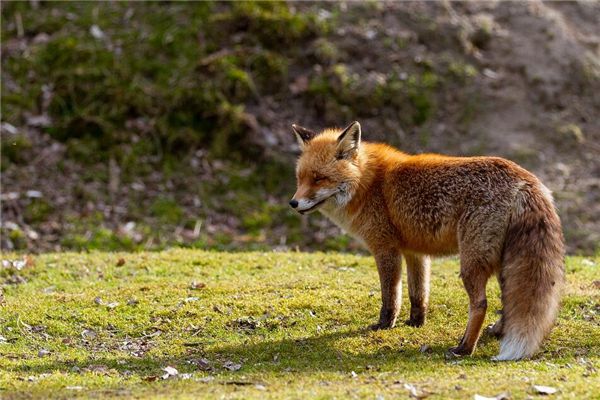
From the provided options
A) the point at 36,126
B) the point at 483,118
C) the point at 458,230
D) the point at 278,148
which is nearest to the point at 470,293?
the point at 458,230

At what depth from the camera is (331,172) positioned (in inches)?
323

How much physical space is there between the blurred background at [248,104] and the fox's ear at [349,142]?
572 cm

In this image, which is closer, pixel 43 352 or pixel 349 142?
pixel 43 352

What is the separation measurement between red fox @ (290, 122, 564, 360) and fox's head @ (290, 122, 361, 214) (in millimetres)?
11

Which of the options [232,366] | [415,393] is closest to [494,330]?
[415,393]

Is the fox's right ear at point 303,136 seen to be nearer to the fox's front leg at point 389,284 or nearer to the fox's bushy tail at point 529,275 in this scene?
the fox's front leg at point 389,284

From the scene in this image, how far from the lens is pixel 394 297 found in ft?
26.3

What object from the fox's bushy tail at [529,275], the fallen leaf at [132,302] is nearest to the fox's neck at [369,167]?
the fox's bushy tail at [529,275]

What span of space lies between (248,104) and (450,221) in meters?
9.64

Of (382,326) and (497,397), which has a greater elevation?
(497,397)

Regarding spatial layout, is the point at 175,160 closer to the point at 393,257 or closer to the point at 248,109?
the point at 248,109

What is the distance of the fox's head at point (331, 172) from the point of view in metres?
8.13

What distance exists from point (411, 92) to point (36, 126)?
790 cm

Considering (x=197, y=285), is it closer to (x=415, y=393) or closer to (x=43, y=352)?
(x=43, y=352)
